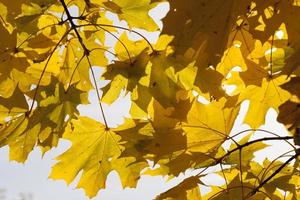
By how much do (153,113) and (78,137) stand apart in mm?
320

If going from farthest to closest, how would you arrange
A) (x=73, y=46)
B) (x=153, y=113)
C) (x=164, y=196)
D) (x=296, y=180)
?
(x=73, y=46) < (x=296, y=180) < (x=153, y=113) < (x=164, y=196)

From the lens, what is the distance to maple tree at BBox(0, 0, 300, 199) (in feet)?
4.52

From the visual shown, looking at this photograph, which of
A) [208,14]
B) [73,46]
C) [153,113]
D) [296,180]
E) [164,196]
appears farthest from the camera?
[73,46]

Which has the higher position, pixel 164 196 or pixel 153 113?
pixel 153 113

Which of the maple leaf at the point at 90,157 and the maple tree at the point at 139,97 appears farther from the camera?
the maple leaf at the point at 90,157

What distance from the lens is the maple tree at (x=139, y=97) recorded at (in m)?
1.38

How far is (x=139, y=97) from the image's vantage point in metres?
1.46

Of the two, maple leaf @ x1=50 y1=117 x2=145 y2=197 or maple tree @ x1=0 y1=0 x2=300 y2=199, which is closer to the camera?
maple tree @ x1=0 y1=0 x2=300 y2=199

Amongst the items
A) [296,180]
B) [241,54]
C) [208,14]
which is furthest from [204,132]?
[208,14]

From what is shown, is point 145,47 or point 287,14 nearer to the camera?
point 287,14

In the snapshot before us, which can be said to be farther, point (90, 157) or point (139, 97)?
point (90, 157)

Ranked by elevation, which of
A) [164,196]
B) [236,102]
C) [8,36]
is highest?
[8,36]

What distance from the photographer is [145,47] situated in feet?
4.98

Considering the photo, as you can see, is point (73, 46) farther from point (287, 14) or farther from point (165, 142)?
point (287, 14)
